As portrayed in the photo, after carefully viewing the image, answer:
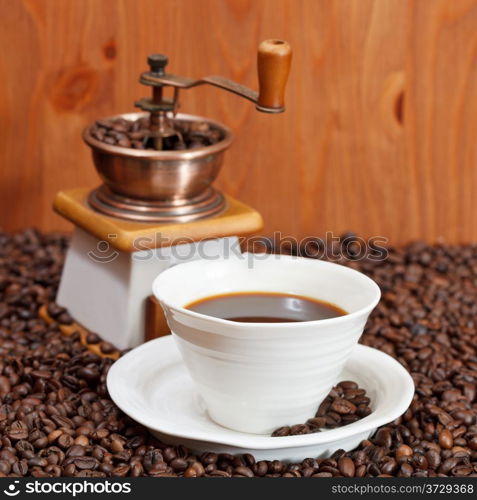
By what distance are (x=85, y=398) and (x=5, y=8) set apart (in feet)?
3.64

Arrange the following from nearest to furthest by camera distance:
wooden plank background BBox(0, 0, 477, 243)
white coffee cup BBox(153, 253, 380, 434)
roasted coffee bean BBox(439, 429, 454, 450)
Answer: white coffee cup BBox(153, 253, 380, 434), roasted coffee bean BBox(439, 429, 454, 450), wooden plank background BBox(0, 0, 477, 243)

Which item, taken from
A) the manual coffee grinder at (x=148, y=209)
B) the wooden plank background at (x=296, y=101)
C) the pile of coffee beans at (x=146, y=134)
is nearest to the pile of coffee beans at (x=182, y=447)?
the manual coffee grinder at (x=148, y=209)

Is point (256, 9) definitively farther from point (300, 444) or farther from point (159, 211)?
point (300, 444)

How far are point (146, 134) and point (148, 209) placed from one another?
0.14 metres

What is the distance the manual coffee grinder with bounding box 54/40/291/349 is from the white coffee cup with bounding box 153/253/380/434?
0.20m

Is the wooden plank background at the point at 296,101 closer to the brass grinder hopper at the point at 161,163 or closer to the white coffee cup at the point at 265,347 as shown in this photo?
the brass grinder hopper at the point at 161,163

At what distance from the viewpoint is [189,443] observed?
1463mm

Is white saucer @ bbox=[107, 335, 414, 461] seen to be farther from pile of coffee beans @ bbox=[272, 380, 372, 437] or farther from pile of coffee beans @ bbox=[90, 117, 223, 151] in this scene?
pile of coffee beans @ bbox=[90, 117, 223, 151]

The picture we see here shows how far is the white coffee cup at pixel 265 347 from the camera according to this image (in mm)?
1374

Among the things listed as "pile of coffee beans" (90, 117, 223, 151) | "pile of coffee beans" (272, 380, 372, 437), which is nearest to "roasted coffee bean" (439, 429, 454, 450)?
"pile of coffee beans" (272, 380, 372, 437)

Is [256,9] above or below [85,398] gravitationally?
above

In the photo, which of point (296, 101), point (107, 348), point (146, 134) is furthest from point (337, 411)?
point (296, 101)

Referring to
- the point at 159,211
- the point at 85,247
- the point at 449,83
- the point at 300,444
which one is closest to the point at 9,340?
the point at 85,247

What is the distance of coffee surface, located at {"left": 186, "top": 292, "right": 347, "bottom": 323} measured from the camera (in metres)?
1.56
